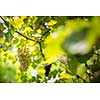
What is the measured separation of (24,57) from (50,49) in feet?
0.81

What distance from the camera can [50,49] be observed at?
207 cm

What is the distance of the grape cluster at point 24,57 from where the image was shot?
2078 millimetres

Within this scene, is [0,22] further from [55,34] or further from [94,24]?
[94,24]

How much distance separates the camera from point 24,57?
2080 mm

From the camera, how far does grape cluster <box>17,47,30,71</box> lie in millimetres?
2078

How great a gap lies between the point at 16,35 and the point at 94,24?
0.71 metres

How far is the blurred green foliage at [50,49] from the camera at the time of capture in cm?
204

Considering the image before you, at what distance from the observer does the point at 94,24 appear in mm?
2047
